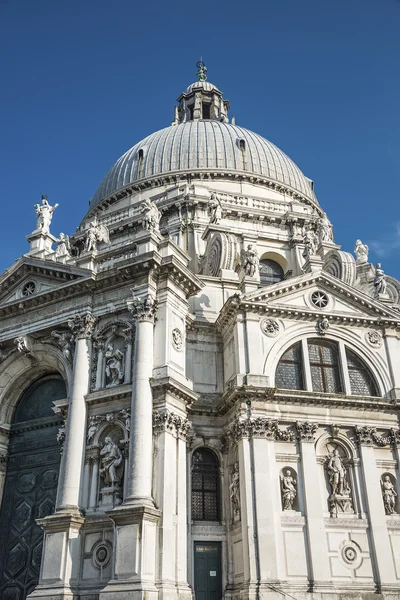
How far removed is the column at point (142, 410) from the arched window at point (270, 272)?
12.3 m

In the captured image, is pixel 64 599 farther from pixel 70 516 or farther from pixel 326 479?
pixel 326 479

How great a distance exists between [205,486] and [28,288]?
10914 mm

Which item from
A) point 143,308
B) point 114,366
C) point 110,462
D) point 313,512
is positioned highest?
point 143,308

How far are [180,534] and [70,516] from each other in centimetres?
349

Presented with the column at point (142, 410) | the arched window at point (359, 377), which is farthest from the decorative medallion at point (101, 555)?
the arched window at point (359, 377)

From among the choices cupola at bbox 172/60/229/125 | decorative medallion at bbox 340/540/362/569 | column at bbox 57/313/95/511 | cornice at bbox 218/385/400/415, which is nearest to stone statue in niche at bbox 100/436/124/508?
column at bbox 57/313/95/511

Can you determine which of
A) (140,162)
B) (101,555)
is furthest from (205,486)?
(140,162)

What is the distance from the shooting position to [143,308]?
72.1ft

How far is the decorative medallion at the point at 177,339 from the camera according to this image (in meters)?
22.5

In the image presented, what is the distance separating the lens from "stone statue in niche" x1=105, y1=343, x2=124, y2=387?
21.9 metres

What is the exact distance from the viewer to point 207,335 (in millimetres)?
25375

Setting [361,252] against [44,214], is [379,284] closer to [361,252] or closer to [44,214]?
[361,252]

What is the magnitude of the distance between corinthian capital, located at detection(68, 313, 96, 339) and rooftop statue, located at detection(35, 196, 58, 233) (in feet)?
22.2

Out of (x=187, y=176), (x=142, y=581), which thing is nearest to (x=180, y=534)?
(x=142, y=581)
